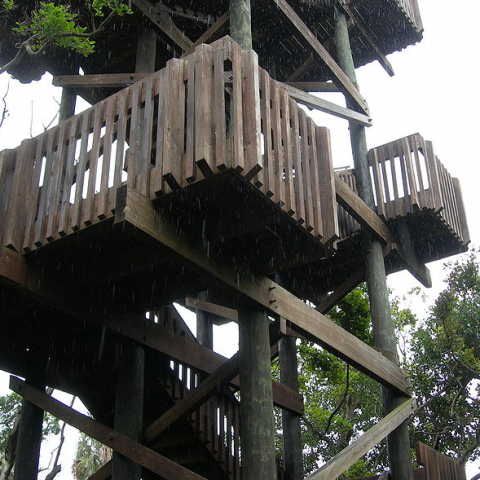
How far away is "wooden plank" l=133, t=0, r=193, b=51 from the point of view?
794 cm

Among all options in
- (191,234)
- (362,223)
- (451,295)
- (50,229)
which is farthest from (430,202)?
(451,295)

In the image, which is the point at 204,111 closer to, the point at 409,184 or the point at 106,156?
the point at 106,156

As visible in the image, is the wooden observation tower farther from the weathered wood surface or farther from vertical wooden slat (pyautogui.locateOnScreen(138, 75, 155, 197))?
the weathered wood surface

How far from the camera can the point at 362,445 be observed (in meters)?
6.26

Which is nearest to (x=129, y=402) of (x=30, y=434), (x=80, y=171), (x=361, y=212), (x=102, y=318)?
(x=102, y=318)

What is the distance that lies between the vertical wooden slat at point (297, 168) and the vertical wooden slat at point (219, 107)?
917mm

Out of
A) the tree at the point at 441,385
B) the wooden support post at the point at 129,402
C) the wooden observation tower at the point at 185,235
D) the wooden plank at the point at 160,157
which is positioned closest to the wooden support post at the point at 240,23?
the wooden observation tower at the point at 185,235

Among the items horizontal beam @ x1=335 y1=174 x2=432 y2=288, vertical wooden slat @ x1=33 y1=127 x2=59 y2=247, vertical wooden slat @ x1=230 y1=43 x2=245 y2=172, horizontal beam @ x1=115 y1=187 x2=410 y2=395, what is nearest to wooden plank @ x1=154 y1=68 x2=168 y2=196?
horizontal beam @ x1=115 y1=187 x2=410 y2=395

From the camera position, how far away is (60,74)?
9086 mm

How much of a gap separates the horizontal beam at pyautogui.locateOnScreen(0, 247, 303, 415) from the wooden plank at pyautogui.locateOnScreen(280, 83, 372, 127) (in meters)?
3.61

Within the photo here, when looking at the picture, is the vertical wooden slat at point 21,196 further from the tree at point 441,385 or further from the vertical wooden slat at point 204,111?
the tree at point 441,385

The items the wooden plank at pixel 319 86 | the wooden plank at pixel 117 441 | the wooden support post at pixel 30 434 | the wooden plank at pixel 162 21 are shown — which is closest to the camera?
the wooden plank at pixel 117 441

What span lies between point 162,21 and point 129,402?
15.4ft

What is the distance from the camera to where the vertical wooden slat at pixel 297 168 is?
492 cm
